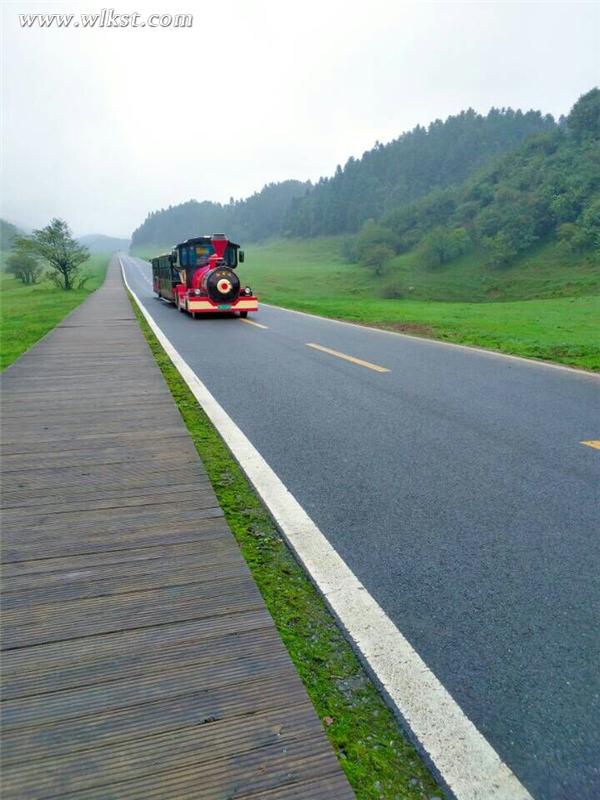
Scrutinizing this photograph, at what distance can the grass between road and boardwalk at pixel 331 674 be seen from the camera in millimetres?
1606

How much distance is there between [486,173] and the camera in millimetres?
88938

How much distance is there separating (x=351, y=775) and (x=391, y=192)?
12779 centimetres

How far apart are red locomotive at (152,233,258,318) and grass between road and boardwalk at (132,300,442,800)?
564 inches

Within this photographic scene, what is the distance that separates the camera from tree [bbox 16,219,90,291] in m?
36.4

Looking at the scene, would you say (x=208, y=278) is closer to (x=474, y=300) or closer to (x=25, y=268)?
(x=474, y=300)

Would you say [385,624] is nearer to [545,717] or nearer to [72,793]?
[545,717]

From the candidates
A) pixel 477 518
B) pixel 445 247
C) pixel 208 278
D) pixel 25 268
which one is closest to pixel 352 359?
pixel 477 518

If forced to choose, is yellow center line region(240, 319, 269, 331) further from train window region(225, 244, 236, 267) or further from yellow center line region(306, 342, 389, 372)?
yellow center line region(306, 342, 389, 372)

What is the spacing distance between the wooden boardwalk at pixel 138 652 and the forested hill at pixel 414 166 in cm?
11728

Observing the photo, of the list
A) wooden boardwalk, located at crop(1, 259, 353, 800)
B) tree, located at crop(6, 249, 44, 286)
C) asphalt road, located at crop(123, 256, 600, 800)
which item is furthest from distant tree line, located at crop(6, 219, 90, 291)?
wooden boardwalk, located at crop(1, 259, 353, 800)

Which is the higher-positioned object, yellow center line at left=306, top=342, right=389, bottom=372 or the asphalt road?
yellow center line at left=306, top=342, right=389, bottom=372

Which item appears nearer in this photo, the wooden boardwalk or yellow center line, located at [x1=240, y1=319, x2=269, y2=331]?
the wooden boardwalk

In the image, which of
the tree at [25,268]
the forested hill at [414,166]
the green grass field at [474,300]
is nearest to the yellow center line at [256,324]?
the green grass field at [474,300]

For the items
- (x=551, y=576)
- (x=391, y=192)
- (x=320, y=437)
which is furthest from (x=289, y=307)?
(x=391, y=192)
